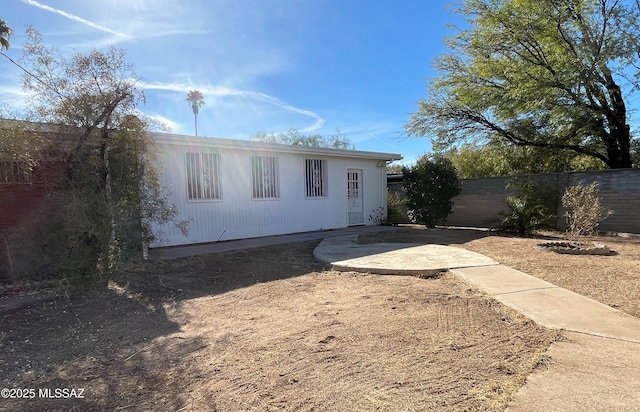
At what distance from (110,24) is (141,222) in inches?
140

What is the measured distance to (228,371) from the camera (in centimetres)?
265

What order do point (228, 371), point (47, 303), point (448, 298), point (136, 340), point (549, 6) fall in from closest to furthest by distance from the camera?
point (228, 371), point (136, 340), point (448, 298), point (47, 303), point (549, 6)

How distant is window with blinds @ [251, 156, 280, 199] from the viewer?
31.8 feet

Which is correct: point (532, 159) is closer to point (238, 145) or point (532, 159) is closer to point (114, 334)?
point (238, 145)

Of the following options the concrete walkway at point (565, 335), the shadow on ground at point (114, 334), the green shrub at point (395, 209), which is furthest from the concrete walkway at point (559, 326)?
the green shrub at point (395, 209)

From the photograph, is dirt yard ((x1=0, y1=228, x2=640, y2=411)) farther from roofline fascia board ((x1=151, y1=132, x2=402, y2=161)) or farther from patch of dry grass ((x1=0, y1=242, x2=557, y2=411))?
roofline fascia board ((x1=151, y1=132, x2=402, y2=161))

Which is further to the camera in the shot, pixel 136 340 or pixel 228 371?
pixel 136 340

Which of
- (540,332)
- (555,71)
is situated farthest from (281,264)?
(555,71)

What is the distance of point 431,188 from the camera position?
12.0 m

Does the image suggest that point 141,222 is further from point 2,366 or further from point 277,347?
point 277,347

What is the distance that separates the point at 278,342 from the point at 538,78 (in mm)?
11902

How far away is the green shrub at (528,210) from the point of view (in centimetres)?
1028

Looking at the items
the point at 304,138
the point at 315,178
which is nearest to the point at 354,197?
the point at 315,178

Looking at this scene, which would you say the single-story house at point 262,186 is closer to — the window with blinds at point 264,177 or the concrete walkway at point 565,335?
the window with blinds at point 264,177
